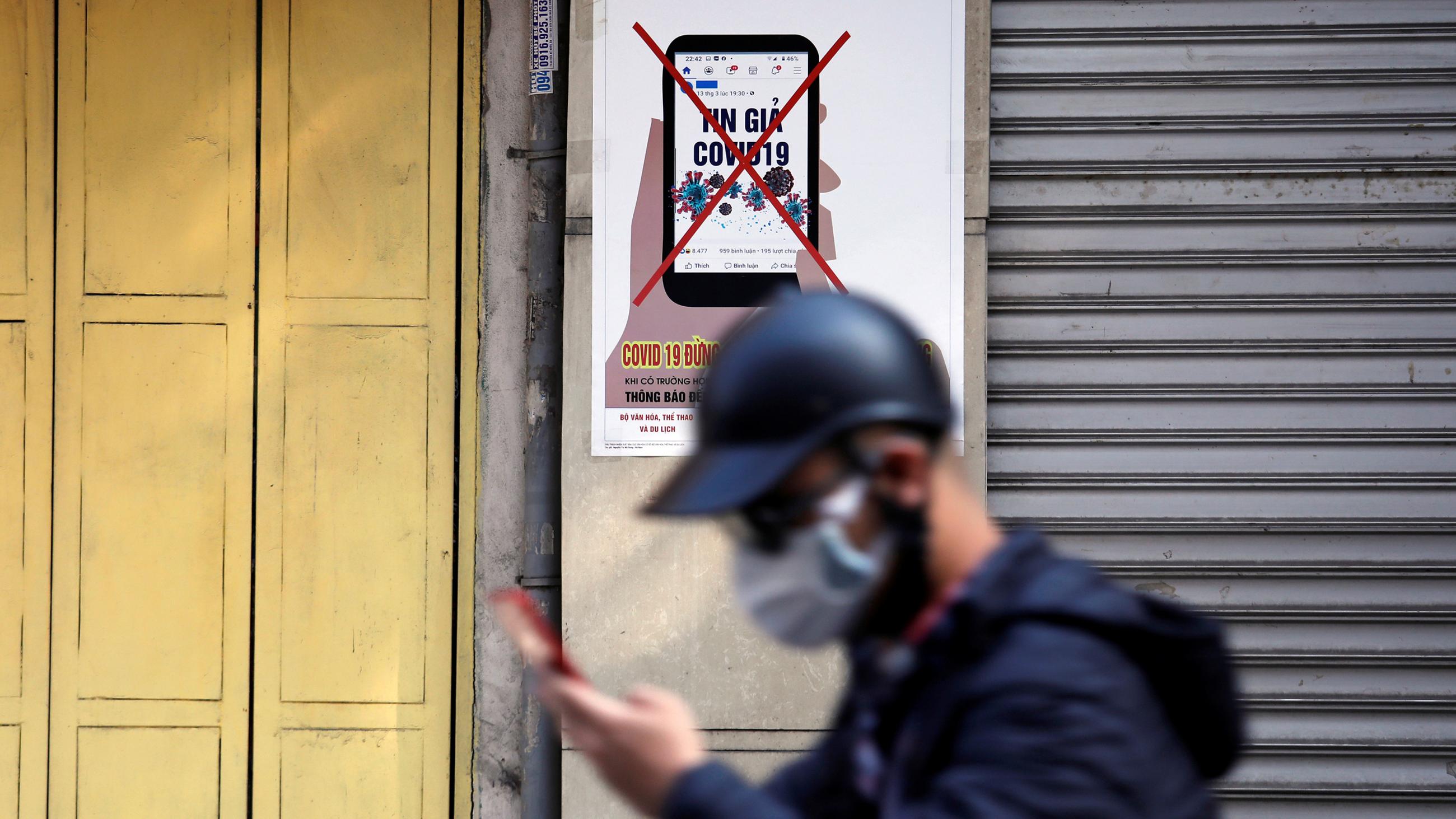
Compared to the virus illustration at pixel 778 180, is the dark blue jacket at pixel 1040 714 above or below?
below

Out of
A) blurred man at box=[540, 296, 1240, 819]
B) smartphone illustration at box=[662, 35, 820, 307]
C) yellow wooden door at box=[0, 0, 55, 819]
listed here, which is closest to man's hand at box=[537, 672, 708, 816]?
blurred man at box=[540, 296, 1240, 819]

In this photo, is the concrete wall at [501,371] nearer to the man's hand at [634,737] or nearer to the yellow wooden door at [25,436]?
the yellow wooden door at [25,436]

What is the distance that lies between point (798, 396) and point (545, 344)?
321cm

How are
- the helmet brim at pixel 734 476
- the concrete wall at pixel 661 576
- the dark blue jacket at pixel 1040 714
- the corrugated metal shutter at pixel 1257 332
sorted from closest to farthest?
the dark blue jacket at pixel 1040 714, the helmet brim at pixel 734 476, the concrete wall at pixel 661 576, the corrugated metal shutter at pixel 1257 332

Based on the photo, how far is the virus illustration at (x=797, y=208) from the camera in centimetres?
416

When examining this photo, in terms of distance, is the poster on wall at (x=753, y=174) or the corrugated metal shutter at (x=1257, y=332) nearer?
the poster on wall at (x=753, y=174)

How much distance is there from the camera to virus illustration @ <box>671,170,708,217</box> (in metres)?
4.18

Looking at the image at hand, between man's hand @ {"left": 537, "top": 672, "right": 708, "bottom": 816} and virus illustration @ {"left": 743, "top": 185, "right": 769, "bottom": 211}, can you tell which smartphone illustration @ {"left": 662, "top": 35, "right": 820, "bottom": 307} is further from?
man's hand @ {"left": 537, "top": 672, "right": 708, "bottom": 816}

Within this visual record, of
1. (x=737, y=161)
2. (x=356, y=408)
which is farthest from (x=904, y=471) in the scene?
(x=356, y=408)

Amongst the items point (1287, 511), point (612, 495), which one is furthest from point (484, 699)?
point (1287, 511)

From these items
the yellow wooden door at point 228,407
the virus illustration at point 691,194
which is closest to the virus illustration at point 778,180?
the virus illustration at point 691,194

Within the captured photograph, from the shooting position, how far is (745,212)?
4176 millimetres

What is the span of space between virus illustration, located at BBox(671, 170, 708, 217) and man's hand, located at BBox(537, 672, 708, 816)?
3021 mm

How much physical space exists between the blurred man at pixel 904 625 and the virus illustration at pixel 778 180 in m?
2.91
